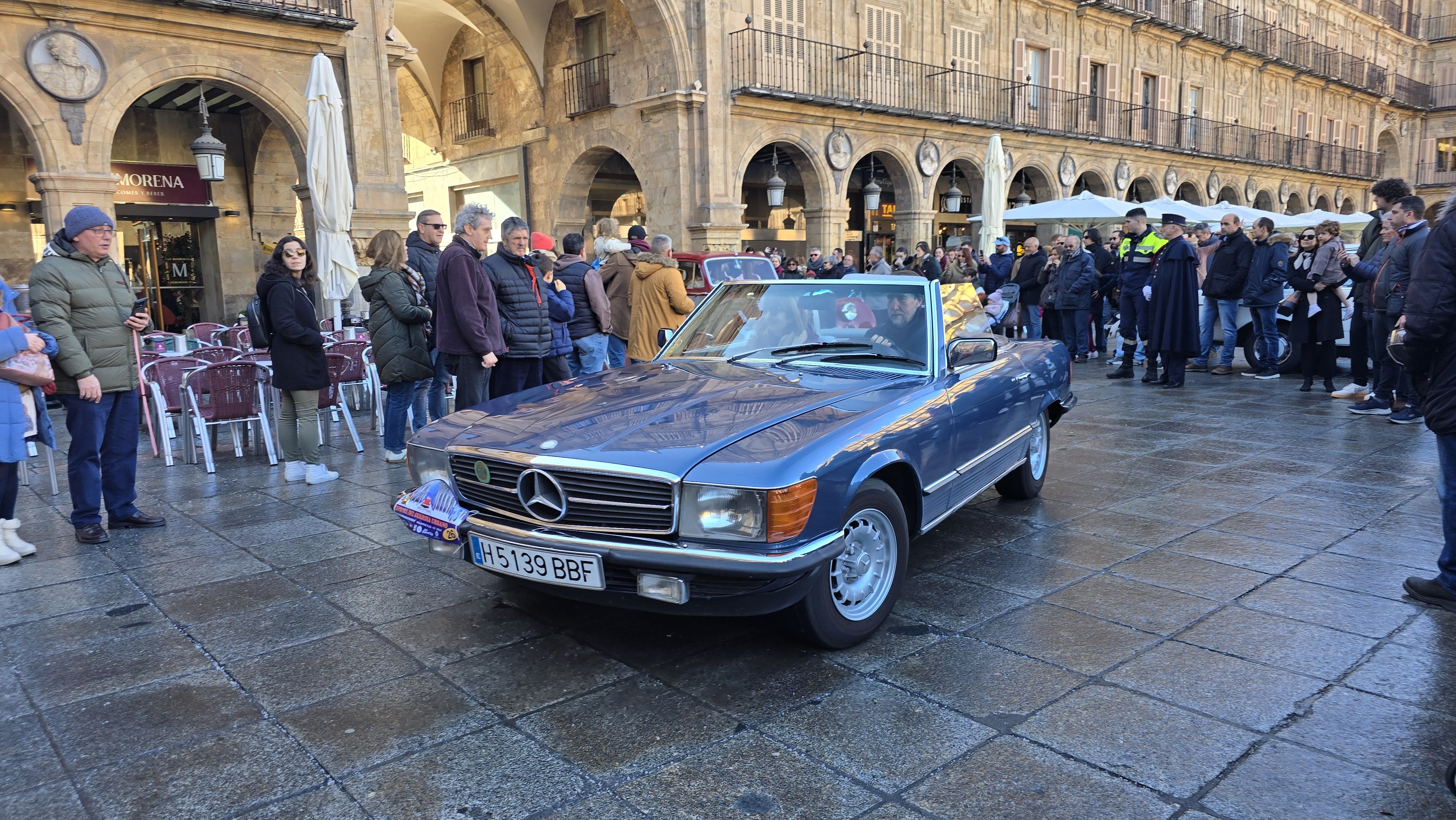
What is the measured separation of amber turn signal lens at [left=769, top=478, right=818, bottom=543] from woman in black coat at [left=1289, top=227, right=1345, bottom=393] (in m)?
9.12

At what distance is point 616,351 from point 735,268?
9.25 ft

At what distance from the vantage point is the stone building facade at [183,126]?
1167cm

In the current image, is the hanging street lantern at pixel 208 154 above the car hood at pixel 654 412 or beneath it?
above

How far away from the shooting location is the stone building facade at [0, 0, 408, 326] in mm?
11672

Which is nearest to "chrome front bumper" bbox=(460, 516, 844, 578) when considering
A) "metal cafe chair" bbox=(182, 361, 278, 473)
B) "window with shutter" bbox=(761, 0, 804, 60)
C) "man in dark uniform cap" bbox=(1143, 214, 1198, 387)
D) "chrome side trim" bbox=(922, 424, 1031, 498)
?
"chrome side trim" bbox=(922, 424, 1031, 498)

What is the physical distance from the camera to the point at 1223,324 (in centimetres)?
1144

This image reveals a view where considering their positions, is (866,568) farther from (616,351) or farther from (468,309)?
(616,351)

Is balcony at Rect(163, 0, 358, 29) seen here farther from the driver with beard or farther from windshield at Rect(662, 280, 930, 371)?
the driver with beard

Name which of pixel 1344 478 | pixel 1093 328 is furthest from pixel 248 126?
pixel 1344 478

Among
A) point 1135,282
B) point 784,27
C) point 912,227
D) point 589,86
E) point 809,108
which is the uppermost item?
point 784,27

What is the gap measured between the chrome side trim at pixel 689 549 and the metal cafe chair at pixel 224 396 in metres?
4.77

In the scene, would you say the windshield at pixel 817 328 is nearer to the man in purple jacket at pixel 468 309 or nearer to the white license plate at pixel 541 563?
the white license plate at pixel 541 563

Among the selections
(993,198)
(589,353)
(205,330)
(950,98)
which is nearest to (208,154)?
(205,330)

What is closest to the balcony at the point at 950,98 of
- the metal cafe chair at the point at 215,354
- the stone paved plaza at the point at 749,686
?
the metal cafe chair at the point at 215,354
